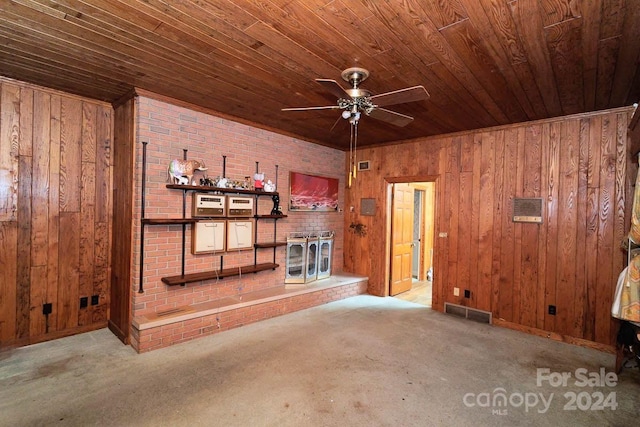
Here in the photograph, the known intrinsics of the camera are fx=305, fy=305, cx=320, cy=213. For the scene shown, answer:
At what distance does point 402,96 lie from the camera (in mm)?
2346

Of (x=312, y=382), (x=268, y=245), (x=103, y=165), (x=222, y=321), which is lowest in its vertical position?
(x=312, y=382)

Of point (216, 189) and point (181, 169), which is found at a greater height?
point (181, 169)

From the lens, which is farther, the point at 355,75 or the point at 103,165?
the point at 103,165

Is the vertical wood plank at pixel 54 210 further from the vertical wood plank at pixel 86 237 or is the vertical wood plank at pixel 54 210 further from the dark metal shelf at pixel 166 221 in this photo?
the dark metal shelf at pixel 166 221

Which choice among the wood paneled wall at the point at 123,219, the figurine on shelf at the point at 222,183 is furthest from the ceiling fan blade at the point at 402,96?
the wood paneled wall at the point at 123,219

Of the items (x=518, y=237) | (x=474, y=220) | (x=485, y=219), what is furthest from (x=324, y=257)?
(x=518, y=237)

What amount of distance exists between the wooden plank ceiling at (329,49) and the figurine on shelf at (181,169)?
28.2 inches

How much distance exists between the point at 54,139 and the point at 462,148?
5.09 m

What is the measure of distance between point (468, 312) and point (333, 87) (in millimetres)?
3753

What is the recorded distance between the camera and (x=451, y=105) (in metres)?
3.42

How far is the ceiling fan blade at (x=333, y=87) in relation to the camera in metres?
2.09

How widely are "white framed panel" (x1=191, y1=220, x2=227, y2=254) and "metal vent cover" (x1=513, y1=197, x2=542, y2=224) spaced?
381 cm

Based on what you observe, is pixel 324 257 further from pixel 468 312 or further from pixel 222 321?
pixel 468 312

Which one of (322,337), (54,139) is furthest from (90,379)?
(54,139)
